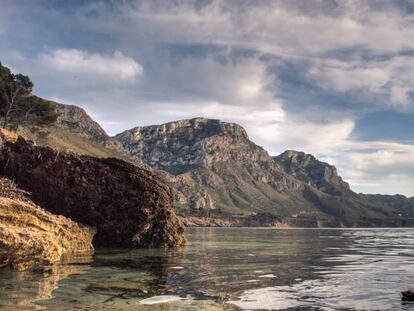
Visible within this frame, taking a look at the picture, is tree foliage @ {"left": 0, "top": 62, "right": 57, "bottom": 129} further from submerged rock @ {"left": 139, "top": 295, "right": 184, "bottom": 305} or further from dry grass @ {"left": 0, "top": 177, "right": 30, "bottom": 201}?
submerged rock @ {"left": 139, "top": 295, "right": 184, "bottom": 305}

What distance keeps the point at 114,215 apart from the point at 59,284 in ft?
88.8

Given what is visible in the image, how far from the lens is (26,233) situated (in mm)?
27109

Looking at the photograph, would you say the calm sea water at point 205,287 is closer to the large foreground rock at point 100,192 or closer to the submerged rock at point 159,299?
the submerged rock at point 159,299

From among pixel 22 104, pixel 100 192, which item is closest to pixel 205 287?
pixel 100 192

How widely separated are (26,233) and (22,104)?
55.1 m

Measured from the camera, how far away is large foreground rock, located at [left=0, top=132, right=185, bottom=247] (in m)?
43.2

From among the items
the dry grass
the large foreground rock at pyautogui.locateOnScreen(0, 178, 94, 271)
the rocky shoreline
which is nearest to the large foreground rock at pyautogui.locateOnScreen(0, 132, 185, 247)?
the rocky shoreline

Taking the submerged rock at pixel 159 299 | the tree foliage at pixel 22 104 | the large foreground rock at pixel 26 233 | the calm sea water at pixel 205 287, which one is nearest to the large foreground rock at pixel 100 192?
the large foreground rock at pixel 26 233

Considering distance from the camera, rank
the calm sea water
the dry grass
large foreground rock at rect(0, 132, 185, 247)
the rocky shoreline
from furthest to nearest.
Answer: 1. large foreground rock at rect(0, 132, 185, 247)
2. the rocky shoreline
3. the dry grass
4. the calm sea water

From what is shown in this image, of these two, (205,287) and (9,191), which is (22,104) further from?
(205,287)

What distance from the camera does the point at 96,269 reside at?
27.5 m

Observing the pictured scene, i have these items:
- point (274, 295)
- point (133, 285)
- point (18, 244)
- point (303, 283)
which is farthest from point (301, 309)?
point (18, 244)

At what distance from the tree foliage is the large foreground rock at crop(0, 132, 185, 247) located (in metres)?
32.9

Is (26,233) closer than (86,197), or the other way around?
(26,233)
